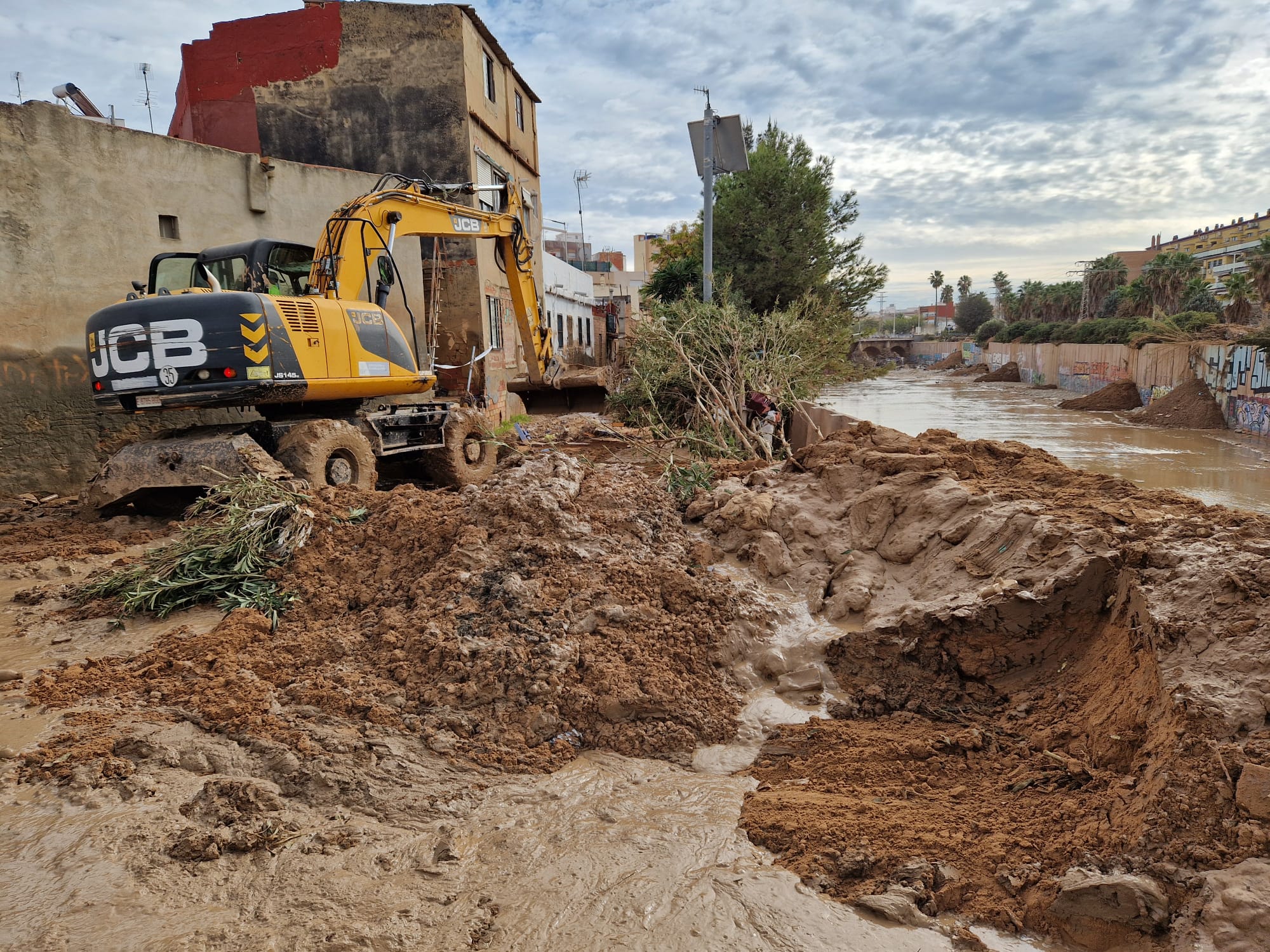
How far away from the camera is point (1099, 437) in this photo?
66.1 ft

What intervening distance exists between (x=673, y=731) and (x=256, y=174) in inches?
459

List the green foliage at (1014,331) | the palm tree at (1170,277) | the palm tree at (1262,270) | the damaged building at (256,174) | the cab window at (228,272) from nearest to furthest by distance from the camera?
the cab window at (228,272)
the damaged building at (256,174)
the palm tree at (1262,270)
the palm tree at (1170,277)
the green foliage at (1014,331)

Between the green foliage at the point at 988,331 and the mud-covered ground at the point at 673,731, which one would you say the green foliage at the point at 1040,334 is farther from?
the mud-covered ground at the point at 673,731

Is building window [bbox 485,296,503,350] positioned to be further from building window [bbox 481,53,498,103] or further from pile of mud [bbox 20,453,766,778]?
pile of mud [bbox 20,453,766,778]

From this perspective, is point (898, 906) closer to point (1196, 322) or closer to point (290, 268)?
point (290, 268)

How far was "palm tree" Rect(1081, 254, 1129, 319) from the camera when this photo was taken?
58094 mm

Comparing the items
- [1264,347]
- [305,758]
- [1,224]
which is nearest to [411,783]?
[305,758]

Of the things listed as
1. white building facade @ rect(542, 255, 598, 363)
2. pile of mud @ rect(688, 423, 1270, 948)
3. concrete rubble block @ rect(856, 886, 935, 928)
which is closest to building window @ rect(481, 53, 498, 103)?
white building facade @ rect(542, 255, 598, 363)

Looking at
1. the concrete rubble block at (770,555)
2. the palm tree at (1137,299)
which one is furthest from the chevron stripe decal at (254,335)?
the palm tree at (1137,299)

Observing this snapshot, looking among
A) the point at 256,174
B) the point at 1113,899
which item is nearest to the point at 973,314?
the point at 256,174

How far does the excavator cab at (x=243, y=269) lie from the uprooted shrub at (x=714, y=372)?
4601 millimetres

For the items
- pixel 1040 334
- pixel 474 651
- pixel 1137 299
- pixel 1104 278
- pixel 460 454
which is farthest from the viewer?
pixel 1104 278

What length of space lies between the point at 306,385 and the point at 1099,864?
765 cm

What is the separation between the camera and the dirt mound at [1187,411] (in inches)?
826
